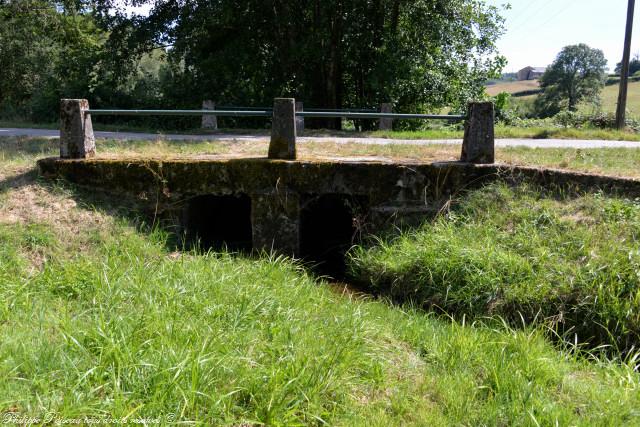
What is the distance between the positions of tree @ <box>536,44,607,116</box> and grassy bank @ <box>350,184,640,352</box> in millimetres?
52255

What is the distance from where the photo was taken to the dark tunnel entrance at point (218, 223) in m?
7.36

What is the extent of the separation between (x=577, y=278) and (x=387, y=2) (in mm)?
12677

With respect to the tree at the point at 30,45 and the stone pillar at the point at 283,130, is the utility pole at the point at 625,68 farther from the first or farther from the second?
→ the tree at the point at 30,45

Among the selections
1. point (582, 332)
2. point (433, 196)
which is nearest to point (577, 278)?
point (582, 332)

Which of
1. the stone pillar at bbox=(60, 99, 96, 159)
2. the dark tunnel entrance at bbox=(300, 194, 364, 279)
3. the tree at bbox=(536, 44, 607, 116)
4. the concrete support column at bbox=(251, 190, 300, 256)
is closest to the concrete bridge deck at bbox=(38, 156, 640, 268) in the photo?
the concrete support column at bbox=(251, 190, 300, 256)

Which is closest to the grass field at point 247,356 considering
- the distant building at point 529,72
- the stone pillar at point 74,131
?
the stone pillar at point 74,131

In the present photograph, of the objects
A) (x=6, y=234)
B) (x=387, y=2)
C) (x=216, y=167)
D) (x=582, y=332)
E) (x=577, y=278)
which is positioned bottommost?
(x=582, y=332)

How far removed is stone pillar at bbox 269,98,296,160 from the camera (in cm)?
701

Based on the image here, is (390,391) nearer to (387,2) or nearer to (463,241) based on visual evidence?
(463,241)

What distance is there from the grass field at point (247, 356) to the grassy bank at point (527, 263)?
347 millimetres

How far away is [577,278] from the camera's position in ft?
17.2

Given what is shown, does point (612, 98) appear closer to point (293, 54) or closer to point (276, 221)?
point (293, 54)

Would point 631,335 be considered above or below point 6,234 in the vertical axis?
below

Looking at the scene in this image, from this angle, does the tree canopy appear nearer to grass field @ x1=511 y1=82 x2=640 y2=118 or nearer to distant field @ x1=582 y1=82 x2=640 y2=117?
grass field @ x1=511 y1=82 x2=640 y2=118
